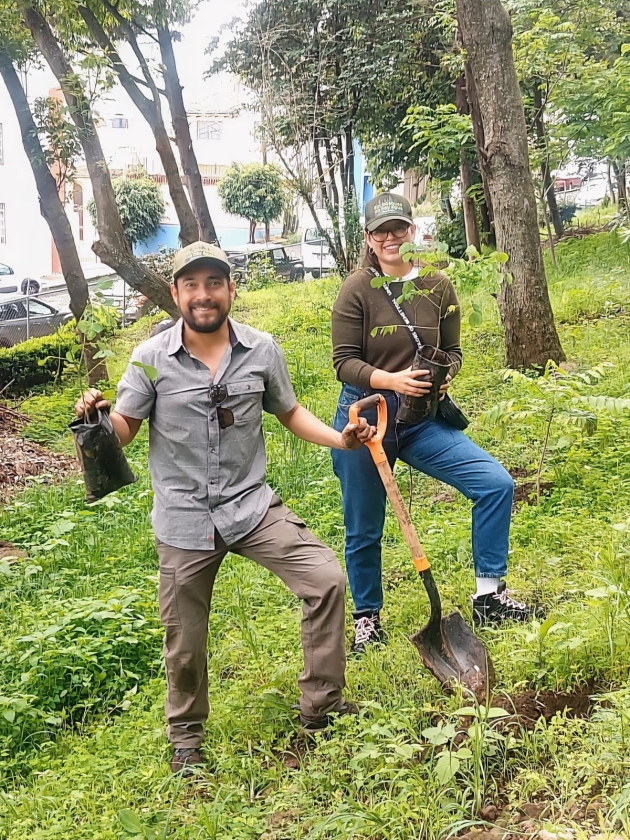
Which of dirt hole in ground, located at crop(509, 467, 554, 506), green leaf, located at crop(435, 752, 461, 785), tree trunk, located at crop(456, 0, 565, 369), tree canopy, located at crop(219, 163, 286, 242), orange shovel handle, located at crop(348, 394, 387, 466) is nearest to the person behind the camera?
green leaf, located at crop(435, 752, 461, 785)

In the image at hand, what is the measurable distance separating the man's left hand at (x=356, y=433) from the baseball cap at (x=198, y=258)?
2.37 feet

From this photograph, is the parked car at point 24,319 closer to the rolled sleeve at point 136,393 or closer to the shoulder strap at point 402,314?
the shoulder strap at point 402,314

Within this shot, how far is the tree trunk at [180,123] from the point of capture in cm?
1462

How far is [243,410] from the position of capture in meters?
3.15

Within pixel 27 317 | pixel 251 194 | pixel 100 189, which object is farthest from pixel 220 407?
pixel 251 194

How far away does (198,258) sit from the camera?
307 centimetres

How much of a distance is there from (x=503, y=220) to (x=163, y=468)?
465 centimetres

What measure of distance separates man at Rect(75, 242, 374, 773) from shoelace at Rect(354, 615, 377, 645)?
0.60 m

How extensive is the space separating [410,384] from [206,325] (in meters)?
0.87

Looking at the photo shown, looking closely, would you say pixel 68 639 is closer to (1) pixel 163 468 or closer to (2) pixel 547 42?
(1) pixel 163 468

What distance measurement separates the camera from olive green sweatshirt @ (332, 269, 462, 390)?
142 inches

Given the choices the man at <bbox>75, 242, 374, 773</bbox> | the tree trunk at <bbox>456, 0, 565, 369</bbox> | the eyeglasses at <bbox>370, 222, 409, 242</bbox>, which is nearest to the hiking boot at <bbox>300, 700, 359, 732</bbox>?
the man at <bbox>75, 242, 374, 773</bbox>

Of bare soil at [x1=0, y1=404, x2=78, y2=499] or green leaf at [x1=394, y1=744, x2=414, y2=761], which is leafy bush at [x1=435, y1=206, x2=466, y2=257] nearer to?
bare soil at [x1=0, y1=404, x2=78, y2=499]

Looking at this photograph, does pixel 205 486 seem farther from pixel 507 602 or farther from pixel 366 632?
pixel 507 602
